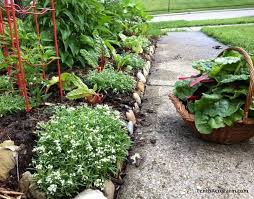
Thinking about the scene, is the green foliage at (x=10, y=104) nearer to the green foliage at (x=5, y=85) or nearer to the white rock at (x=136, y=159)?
the green foliage at (x=5, y=85)

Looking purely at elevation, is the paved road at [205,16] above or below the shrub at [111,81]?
below

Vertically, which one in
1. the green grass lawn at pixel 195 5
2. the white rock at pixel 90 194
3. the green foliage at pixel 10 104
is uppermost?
the green foliage at pixel 10 104

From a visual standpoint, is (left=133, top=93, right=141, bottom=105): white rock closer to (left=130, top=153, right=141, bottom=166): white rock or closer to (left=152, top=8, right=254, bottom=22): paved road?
(left=130, top=153, right=141, bottom=166): white rock

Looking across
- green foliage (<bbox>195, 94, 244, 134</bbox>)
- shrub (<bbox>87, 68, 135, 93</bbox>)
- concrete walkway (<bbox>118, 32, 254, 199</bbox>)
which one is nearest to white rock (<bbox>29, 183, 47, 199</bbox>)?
concrete walkway (<bbox>118, 32, 254, 199</bbox>)

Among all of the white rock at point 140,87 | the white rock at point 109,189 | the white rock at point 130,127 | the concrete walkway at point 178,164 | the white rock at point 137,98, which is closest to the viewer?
the white rock at point 109,189

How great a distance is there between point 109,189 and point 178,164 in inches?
23.8

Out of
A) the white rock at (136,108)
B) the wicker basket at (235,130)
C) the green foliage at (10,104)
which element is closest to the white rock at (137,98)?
the white rock at (136,108)

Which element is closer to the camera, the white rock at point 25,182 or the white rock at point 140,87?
the white rock at point 25,182

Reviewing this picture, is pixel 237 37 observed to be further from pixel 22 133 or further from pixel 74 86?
pixel 22 133

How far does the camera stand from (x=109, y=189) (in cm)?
213

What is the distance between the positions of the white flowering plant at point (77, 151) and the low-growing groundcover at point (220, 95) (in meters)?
0.61

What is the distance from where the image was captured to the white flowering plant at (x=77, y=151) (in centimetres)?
204

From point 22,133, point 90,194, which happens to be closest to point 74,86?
point 22,133

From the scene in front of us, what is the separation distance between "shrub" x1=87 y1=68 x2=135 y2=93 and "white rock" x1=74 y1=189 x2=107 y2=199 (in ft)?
4.68
